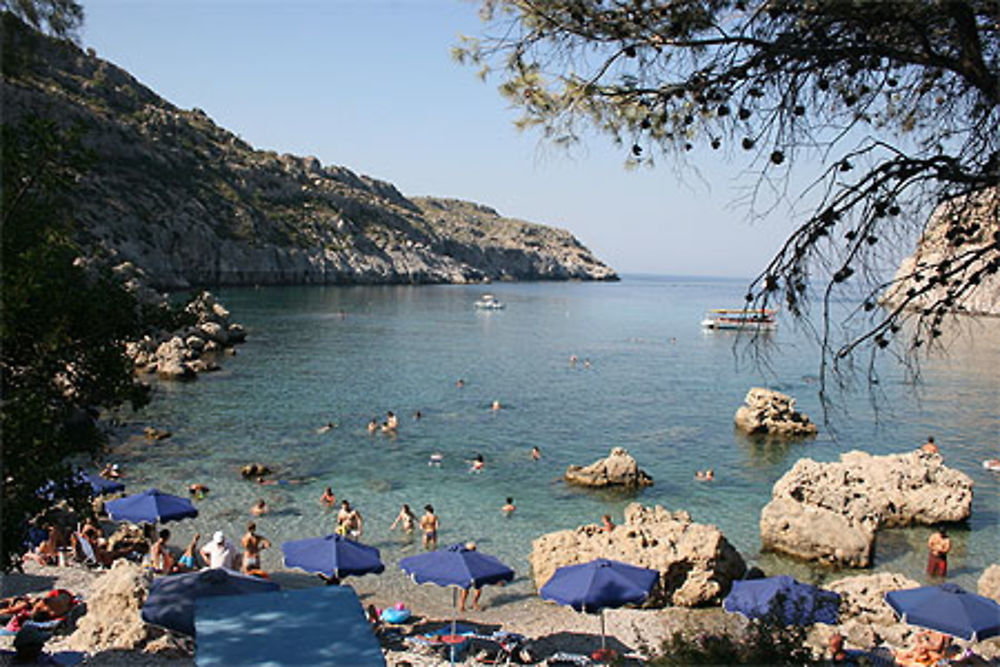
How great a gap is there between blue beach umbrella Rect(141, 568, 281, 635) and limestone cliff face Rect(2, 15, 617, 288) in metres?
75.8

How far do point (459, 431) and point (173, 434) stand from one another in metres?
11.3

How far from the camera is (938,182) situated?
18.3 feet

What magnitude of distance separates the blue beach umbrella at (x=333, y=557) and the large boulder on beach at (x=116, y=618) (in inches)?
106

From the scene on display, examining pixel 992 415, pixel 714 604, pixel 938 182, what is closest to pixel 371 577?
pixel 714 604

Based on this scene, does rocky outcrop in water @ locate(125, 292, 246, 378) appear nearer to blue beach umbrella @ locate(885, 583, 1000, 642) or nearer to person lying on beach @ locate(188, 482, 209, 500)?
person lying on beach @ locate(188, 482, 209, 500)

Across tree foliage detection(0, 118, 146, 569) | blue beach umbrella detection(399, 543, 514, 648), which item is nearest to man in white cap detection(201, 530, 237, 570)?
blue beach umbrella detection(399, 543, 514, 648)

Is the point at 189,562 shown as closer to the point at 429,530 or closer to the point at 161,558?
the point at 161,558

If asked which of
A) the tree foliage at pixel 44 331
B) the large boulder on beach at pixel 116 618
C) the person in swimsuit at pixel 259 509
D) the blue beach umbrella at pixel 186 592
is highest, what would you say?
the tree foliage at pixel 44 331

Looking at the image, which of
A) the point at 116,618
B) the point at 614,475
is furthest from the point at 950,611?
the point at 116,618

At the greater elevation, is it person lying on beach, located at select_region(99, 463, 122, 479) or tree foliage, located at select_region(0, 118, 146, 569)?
tree foliage, located at select_region(0, 118, 146, 569)

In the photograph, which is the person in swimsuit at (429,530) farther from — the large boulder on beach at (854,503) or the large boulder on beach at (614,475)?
the large boulder on beach at (854,503)

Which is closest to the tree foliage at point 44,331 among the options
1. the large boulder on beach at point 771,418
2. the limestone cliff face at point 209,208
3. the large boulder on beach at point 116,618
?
the large boulder on beach at point 116,618

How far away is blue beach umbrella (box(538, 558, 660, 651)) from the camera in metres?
12.2

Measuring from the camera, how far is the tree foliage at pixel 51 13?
8.16 metres
